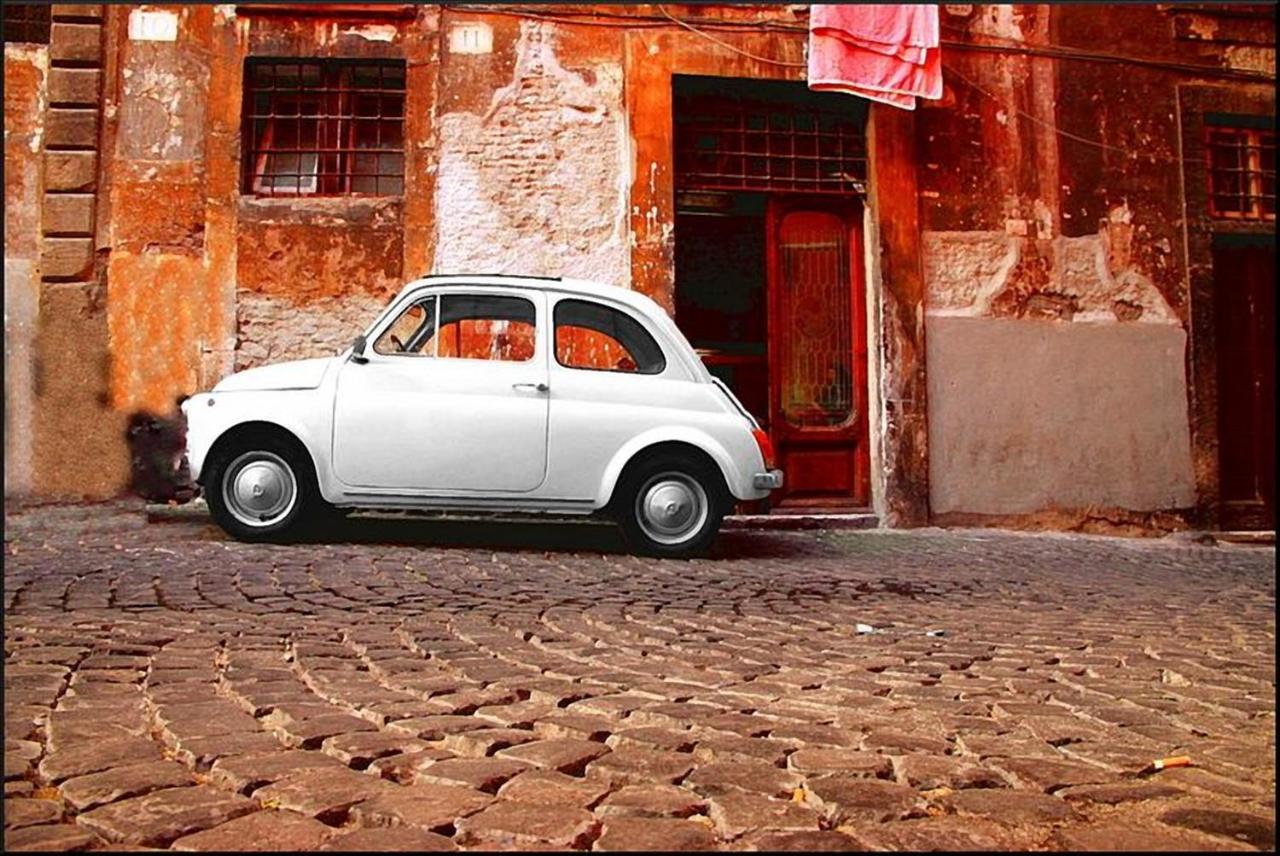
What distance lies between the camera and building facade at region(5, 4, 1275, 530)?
320 inches

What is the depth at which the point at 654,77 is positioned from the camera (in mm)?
8594

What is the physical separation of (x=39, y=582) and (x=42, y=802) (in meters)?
3.20

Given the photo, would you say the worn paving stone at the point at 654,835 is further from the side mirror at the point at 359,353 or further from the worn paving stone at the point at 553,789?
the side mirror at the point at 359,353

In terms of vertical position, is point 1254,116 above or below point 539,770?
above

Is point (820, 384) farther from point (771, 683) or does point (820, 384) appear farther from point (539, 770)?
point (539, 770)

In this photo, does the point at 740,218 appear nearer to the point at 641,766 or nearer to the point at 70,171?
the point at 70,171

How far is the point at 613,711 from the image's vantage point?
2.40 metres

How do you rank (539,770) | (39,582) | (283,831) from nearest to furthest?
(283,831) → (539,770) → (39,582)

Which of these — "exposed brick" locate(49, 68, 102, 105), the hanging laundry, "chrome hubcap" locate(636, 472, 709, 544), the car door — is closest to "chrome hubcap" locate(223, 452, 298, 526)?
the car door

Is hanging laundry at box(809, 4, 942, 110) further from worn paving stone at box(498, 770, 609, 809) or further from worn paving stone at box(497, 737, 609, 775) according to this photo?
worn paving stone at box(498, 770, 609, 809)

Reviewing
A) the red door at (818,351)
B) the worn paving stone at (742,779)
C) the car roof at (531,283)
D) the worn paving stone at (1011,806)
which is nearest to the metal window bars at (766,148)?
the red door at (818,351)

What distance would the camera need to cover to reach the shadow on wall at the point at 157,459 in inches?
313

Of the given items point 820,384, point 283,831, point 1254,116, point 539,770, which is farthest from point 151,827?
point 1254,116

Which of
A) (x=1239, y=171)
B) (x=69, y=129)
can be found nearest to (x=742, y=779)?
(x=69, y=129)
